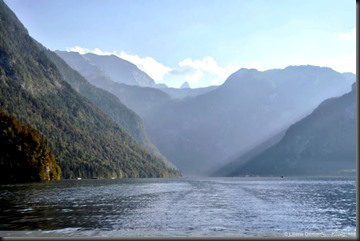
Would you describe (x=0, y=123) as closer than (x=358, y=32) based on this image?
Result: No

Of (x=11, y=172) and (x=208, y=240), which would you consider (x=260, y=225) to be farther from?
(x=11, y=172)

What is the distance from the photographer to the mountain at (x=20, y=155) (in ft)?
490

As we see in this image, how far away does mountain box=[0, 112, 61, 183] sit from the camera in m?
150

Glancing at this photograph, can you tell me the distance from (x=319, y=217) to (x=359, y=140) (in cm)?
3025

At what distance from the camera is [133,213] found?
5194cm

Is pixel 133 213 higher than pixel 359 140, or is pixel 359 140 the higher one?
pixel 359 140

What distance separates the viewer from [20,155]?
513ft

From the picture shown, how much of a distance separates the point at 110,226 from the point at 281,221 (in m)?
19.8

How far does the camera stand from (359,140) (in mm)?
22500

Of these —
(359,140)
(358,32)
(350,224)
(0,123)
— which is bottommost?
(350,224)

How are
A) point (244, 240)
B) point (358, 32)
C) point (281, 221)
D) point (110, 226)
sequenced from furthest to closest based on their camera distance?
point (281, 221) < point (110, 226) < point (244, 240) < point (358, 32)

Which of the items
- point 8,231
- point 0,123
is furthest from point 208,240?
point 0,123

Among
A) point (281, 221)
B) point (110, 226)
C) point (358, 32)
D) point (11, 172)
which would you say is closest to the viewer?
point (358, 32)

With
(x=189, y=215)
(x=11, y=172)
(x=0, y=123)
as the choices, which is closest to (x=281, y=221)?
(x=189, y=215)
